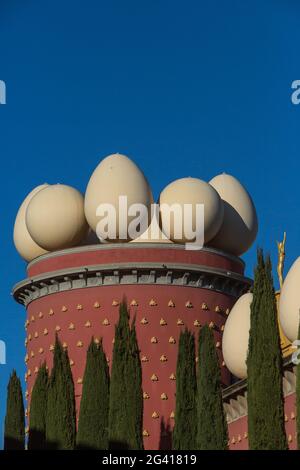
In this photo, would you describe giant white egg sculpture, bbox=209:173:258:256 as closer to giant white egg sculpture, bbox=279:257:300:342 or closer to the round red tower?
the round red tower

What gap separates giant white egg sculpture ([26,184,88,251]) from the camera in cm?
5200

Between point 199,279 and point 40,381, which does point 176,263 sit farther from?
point 40,381

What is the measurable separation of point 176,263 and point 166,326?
221 centimetres

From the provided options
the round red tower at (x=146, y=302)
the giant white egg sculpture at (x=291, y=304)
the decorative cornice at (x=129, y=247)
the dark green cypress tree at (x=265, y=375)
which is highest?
the decorative cornice at (x=129, y=247)

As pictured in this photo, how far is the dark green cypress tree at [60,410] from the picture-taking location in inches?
1681

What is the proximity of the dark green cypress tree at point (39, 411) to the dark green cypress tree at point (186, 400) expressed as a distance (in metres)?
4.35

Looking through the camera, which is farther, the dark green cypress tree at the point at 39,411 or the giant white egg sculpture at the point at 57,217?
the giant white egg sculpture at the point at 57,217

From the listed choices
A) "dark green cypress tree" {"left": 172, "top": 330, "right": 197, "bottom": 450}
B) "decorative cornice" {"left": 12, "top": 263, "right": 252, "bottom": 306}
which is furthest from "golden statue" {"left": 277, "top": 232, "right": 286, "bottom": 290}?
"dark green cypress tree" {"left": 172, "top": 330, "right": 197, "bottom": 450}

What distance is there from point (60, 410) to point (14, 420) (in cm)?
427

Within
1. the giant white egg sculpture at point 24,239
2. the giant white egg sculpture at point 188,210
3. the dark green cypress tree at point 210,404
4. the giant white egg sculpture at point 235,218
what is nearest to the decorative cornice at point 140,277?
the giant white egg sculpture at point 188,210

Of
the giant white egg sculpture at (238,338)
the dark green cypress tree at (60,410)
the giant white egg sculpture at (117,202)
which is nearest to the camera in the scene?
the dark green cypress tree at (60,410)

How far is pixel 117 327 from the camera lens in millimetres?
42938

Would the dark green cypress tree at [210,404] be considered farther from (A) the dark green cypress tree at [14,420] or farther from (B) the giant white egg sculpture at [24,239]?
(B) the giant white egg sculpture at [24,239]
